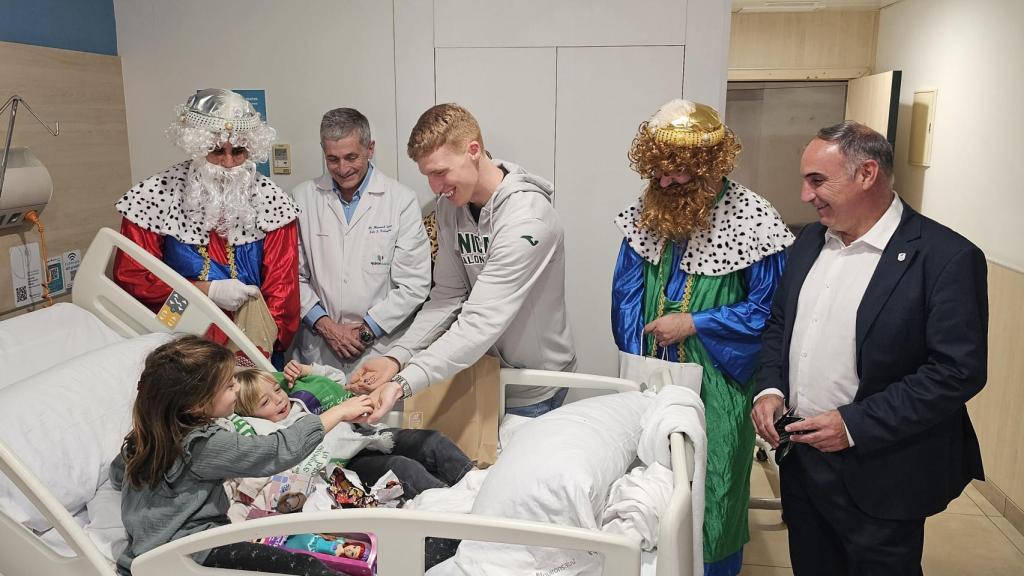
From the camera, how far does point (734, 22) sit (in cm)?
585

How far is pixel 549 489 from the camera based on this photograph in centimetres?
162

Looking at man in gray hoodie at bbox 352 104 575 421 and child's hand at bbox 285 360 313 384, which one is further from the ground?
man in gray hoodie at bbox 352 104 575 421

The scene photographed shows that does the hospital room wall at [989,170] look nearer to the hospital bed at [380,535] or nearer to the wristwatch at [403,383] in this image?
the hospital bed at [380,535]

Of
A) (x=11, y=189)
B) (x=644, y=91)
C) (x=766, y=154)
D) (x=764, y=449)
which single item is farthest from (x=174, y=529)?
(x=766, y=154)

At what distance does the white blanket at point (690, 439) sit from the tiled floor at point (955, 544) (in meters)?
1.41

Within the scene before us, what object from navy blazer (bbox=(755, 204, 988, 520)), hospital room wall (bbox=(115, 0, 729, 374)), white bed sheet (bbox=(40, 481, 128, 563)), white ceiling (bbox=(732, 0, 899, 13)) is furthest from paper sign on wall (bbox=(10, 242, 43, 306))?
white ceiling (bbox=(732, 0, 899, 13))

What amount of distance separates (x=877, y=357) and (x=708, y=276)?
59 centimetres

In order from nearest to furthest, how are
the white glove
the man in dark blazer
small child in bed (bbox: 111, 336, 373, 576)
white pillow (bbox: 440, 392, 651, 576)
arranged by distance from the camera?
Result: white pillow (bbox: 440, 392, 651, 576)
small child in bed (bbox: 111, 336, 373, 576)
the man in dark blazer
the white glove

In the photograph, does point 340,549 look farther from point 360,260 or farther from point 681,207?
point 360,260

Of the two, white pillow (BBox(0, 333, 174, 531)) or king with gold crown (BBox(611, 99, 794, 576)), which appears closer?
white pillow (BBox(0, 333, 174, 531))

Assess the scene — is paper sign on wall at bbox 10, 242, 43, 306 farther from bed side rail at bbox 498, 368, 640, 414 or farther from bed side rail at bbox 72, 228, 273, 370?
bed side rail at bbox 498, 368, 640, 414

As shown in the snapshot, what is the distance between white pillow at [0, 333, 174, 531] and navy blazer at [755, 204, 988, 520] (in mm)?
1845

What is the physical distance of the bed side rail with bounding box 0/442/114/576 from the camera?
1.63 metres

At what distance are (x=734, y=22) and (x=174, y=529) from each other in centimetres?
535
